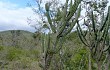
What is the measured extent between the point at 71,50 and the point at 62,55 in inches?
89.3

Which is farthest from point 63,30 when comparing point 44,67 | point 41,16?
point 41,16

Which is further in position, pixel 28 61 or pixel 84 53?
pixel 28 61

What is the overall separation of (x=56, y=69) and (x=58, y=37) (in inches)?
459

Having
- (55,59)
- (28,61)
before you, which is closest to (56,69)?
(55,59)

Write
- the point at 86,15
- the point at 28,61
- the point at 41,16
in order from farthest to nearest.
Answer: the point at 28,61, the point at 41,16, the point at 86,15

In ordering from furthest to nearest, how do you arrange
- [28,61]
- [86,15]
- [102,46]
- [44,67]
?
[28,61] → [86,15] → [102,46] → [44,67]

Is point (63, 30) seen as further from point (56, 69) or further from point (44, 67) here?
point (56, 69)

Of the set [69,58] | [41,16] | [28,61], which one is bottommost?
[28,61]

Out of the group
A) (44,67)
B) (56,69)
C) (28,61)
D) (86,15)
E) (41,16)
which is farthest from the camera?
(28,61)

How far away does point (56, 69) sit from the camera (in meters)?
17.6

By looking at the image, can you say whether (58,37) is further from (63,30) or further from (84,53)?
(84,53)

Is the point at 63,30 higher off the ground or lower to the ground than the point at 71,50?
higher

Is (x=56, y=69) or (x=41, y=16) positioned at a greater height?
(x=41, y=16)

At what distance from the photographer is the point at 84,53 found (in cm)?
1814
